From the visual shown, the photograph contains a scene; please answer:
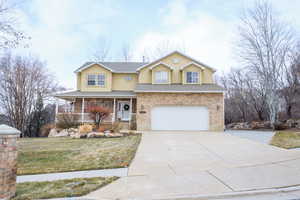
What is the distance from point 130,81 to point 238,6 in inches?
564

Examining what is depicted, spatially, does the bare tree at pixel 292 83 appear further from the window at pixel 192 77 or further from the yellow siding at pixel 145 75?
the yellow siding at pixel 145 75

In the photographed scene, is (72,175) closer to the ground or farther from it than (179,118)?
closer to the ground

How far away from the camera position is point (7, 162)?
3.70 metres

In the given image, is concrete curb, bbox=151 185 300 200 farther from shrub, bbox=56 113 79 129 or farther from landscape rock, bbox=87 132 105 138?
shrub, bbox=56 113 79 129

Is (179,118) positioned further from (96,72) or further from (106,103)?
(96,72)

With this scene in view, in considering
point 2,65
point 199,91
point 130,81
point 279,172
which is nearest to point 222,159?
point 279,172

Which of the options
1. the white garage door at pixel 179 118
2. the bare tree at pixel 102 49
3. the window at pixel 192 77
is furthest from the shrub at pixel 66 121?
the bare tree at pixel 102 49

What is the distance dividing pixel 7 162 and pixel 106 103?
45.6 feet

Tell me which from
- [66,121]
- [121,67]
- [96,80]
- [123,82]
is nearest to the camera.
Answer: [66,121]

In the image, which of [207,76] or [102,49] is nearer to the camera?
[207,76]

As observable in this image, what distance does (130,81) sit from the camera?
60.8 ft

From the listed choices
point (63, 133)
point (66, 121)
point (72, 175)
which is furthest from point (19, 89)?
point (72, 175)

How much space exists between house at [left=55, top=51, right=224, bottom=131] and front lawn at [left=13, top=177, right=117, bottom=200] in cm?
1057

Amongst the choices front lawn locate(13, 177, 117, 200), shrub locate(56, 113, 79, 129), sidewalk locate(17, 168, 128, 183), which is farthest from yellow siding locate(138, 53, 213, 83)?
front lawn locate(13, 177, 117, 200)
